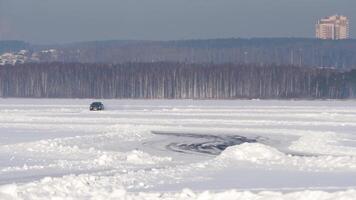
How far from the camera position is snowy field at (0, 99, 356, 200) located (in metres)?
15.6

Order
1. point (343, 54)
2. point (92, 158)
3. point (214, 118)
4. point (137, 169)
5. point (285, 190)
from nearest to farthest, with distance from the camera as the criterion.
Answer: point (285, 190) → point (137, 169) → point (92, 158) → point (214, 118) → point (343, 54)

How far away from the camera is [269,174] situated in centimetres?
1891

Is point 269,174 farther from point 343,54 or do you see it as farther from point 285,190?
point 343,54

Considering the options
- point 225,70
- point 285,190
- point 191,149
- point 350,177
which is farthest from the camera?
point 225,70

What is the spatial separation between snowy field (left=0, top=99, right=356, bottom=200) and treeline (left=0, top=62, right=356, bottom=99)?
76797 mm

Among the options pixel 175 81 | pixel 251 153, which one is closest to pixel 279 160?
pixel 251 153

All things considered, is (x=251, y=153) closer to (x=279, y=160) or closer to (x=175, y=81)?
(x=279, y=160)

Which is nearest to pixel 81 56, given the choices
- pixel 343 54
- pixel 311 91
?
pixel 343 54

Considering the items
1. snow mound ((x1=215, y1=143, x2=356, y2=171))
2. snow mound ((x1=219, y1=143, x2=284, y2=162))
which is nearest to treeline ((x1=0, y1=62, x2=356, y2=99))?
snow mound ((x1=219, y1=143, x2=284, y2=162))

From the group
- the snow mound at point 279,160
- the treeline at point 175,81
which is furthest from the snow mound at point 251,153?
the treeline at point 175,81

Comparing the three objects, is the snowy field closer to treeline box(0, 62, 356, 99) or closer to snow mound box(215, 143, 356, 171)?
snow mound box(215, 143, 356, 171)

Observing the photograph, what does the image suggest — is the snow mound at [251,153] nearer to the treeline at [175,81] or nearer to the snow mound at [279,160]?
the snow mound at [279,160]

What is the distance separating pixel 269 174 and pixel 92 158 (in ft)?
20.8

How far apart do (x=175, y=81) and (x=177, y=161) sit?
102m
